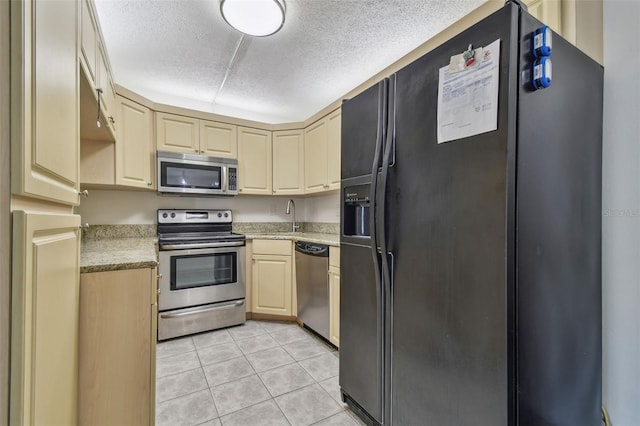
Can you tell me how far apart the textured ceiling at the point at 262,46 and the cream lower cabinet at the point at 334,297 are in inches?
62.9

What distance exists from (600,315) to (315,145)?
2.52m

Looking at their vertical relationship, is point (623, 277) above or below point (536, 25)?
below

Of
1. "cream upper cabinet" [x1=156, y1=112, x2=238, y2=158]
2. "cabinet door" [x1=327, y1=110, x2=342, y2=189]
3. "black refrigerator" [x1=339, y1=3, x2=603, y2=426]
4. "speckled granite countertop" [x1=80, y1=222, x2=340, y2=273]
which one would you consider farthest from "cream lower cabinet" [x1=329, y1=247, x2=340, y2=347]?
"cream upper cabinet" [x1=156, y1=112, x2=238, y2=158]

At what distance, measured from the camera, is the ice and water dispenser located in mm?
1635

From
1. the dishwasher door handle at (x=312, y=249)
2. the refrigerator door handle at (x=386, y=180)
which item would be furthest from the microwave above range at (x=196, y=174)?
the refrigerator door handle at (x=386, y=180)

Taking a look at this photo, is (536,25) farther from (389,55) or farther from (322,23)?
(389,55)

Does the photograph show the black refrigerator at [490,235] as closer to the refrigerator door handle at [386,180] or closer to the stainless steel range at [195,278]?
the refrigerator door handle at [386,180]

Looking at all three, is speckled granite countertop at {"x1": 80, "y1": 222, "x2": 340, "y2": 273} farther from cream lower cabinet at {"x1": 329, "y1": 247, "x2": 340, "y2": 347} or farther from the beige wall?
the beige wall

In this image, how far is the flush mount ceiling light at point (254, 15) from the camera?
1.69m

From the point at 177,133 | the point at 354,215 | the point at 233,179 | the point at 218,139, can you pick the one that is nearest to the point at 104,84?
the point at 177,133

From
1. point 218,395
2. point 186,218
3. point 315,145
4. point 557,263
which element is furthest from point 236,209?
point 557,263

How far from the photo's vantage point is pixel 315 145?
310 cm

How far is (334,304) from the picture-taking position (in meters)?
2.34

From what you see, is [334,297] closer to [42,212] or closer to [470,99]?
[470,99]
